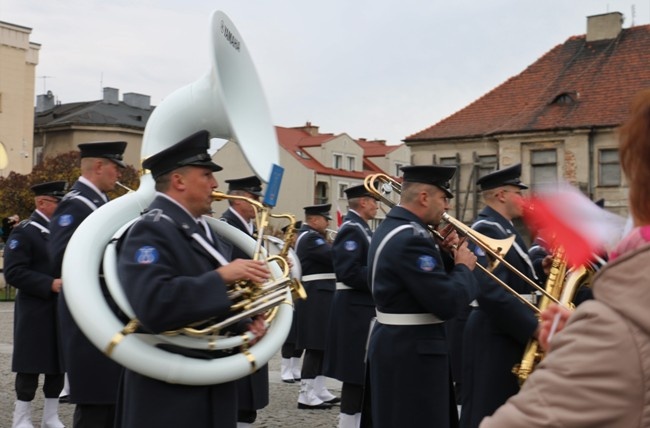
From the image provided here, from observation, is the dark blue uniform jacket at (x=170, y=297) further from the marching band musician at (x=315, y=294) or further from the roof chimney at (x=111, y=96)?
the roof chimney at (x=111, y=96)

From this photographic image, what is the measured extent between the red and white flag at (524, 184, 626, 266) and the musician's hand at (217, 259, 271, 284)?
5.51 ft

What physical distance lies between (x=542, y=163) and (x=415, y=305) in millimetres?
31098

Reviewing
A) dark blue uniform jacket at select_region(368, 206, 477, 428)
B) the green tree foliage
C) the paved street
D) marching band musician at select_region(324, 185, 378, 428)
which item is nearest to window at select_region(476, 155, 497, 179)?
the green tree foliage

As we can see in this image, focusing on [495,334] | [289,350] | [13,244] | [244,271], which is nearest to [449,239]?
[495,334]

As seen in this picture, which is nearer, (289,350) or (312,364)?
(312,364)

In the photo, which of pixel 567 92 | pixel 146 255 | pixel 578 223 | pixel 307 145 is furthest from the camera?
pixel 307 145

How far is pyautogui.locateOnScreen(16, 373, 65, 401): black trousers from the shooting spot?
7660mm

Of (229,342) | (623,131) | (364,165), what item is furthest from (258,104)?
(364,165)

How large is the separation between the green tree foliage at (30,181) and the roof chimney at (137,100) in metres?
22.0

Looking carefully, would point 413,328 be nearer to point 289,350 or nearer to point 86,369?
point 86,369

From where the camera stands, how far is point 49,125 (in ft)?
182

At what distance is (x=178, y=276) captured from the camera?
4.07 metres

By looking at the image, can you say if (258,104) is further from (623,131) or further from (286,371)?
(286,371)

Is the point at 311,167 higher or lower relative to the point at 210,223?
higher
